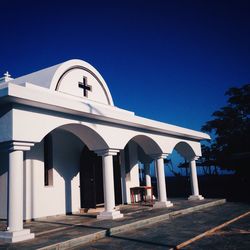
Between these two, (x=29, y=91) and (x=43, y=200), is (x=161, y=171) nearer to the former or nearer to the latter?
(x=43, y=200)

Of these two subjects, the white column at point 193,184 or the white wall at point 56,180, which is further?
the white column at point 193,184

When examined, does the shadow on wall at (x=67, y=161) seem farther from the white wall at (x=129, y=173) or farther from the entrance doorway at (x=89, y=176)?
the white wall at (x=129, y=173)

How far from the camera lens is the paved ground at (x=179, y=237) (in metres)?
5.36

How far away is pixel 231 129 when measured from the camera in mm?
22234

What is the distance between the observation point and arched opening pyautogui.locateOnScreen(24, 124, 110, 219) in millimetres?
8805

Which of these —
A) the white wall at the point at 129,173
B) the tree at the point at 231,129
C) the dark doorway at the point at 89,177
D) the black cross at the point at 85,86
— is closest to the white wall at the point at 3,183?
the dark doorway at the point at 89,177

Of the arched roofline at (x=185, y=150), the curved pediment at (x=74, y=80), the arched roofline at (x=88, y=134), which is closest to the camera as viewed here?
the arched roofline at (x=88, y=134)

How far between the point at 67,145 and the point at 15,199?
4640mm

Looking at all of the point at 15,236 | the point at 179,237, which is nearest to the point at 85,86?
the point at 15,236

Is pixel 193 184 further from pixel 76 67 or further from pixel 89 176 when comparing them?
pixel 76 67

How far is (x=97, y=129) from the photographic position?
8250 millimetres

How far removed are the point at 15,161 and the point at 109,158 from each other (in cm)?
322

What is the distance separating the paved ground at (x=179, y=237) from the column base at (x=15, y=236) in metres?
1.15

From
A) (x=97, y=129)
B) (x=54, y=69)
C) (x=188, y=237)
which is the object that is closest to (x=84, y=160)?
(x=97, y=129)
